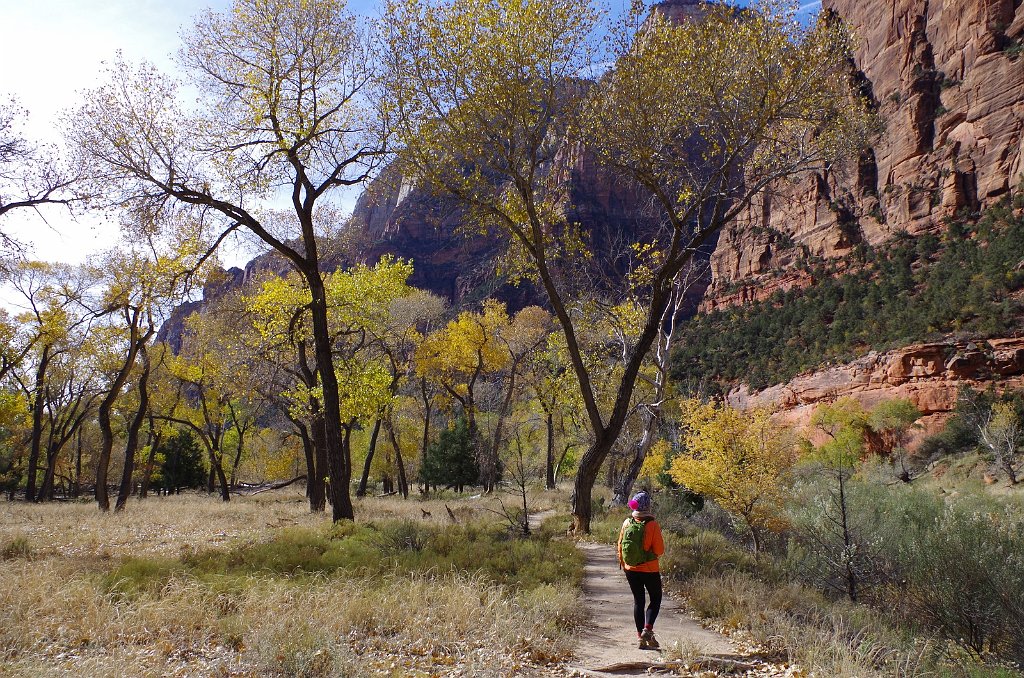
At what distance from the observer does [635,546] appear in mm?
5715

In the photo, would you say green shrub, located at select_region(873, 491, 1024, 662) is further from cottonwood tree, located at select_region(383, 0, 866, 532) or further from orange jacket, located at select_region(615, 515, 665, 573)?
cottonwood tree, located at select_region(383, 0, 866, 532)

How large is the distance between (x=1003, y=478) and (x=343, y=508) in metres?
38.4

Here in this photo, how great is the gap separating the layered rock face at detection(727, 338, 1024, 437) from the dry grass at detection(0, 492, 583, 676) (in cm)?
3976

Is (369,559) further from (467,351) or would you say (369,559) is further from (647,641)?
(467,351)

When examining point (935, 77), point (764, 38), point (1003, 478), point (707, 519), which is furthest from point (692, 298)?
point (764, 38)

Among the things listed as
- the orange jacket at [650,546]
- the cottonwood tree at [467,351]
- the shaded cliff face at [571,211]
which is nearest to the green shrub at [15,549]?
the shaded cliff face at [571,211]

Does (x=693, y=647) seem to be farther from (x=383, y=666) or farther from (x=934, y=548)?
(x=934, y=548)

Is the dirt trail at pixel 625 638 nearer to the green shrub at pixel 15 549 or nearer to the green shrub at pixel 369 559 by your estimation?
the green shrub at pixel 369 559

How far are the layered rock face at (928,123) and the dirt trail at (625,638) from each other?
45210mm

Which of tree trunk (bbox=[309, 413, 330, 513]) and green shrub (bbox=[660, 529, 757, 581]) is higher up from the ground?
tree trunk (bbox=[309, 413, 330, 513])

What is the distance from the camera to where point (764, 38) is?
9.66 metres

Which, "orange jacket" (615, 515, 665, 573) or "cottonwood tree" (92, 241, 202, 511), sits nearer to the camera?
"orange jacket" (615, 515, 665, 573)

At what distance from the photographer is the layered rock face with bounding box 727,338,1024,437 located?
144 feet

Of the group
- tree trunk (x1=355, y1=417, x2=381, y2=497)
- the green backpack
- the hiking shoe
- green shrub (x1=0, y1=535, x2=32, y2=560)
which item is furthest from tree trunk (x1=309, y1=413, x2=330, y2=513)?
the hiking shoe
